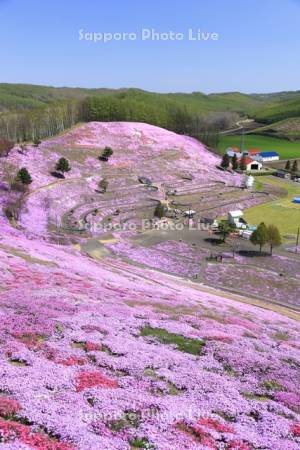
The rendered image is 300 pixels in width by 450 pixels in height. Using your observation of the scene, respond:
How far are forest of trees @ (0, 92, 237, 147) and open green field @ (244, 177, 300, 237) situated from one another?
81.0 meters

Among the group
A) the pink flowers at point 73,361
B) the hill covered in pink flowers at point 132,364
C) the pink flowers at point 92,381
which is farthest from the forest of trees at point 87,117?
the pink flowers at point 92,381

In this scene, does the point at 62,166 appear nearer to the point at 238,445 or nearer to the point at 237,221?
the point at 237,221

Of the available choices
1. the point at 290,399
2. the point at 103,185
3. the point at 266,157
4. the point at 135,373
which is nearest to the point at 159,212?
the point at 103,185

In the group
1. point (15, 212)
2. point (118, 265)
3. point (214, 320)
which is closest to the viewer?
point (214, 320)

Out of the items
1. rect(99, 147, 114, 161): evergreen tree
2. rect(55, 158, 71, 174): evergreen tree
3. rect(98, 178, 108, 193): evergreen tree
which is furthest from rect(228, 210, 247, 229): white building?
rect(99, 147, 114, 161): evergreen tree

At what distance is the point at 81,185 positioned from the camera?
343ft

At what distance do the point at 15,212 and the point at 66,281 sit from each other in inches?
1747

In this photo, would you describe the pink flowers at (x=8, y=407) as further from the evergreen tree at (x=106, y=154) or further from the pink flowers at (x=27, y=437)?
the evergreen tree at (x=106, y=154)

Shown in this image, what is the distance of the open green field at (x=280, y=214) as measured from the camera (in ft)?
294

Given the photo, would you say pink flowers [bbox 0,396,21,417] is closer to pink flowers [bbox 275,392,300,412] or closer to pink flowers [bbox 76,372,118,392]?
pink flowers [bbox 76,372,118,392]

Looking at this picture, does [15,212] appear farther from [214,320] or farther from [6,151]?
[214,320]

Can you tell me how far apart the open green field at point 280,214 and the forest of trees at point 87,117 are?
266 feet

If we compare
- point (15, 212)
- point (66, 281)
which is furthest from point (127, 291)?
point (15, 212)

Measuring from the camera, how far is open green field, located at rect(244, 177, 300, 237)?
294 ft
